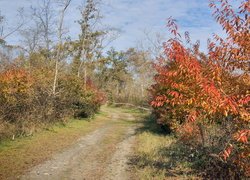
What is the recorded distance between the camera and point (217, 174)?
10.0 m

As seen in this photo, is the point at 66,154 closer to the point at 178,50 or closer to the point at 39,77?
the point at 178,50

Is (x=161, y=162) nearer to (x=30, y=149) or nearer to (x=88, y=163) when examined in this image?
(x=88, y=163)

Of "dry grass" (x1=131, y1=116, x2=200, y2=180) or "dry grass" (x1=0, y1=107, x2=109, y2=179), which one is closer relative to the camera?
"dry grass" (x1=131, y1=116, x2=200, y2=180)

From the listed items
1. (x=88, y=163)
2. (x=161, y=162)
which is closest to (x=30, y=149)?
(x=88, y=163)

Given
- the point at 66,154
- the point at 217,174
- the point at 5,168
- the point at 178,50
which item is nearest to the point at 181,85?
the point at 178,50

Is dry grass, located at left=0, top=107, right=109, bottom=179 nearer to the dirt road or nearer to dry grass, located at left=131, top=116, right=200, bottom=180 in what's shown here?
the dirt road

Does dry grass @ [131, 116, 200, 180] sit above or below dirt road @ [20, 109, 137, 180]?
above

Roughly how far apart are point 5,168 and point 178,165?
642cm

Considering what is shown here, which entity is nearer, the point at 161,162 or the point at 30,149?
the point at 161,162

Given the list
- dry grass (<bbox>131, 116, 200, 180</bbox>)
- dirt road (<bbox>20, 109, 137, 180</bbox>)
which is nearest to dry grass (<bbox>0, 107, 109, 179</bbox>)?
dirt road (<bbox>20, 109, 137, 180</bbox>)

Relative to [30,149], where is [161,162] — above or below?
above

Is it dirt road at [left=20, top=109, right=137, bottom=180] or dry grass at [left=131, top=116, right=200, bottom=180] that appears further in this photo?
dry grass at [left=131, top=116, right=200, bottom=180]

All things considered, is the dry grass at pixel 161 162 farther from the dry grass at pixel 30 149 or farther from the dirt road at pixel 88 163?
the dry grass at pixel 30 149

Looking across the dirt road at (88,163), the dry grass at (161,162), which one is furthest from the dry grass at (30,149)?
the dry grass at (161,162)
